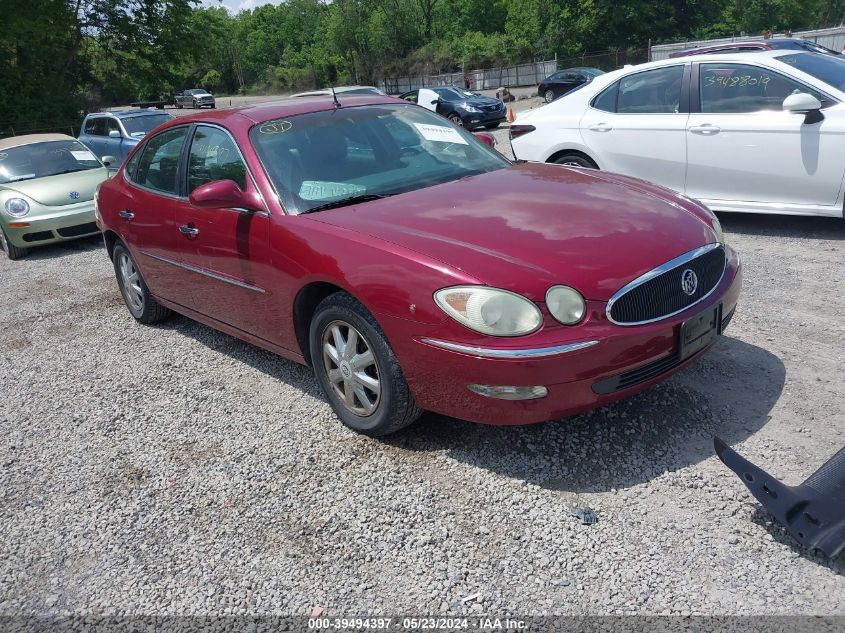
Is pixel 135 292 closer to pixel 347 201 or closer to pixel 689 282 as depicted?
pixel 347 201

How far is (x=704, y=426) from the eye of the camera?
11.4 ft

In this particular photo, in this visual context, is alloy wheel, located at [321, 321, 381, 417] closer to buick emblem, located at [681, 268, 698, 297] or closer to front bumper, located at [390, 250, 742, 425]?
front bumper, located at [390, 250, 742, 425]

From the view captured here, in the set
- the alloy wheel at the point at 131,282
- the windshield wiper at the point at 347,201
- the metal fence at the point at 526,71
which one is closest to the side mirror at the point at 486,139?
the windshield wiper at the point at 347,201

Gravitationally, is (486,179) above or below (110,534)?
above

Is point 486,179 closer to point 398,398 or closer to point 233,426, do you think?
point 398,398

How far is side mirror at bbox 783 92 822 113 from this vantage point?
5816 mm

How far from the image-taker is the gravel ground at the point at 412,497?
2.63 m

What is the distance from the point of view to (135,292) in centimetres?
591

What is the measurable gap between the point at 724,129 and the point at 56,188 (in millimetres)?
8204

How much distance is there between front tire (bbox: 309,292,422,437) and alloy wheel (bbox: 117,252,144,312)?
8.74 feet

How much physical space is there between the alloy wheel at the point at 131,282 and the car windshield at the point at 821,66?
19.0 feet

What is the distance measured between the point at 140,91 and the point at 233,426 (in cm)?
3479

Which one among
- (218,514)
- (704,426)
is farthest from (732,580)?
(218,514)

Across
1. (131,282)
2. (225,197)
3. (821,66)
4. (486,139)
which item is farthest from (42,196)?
(821,66)
